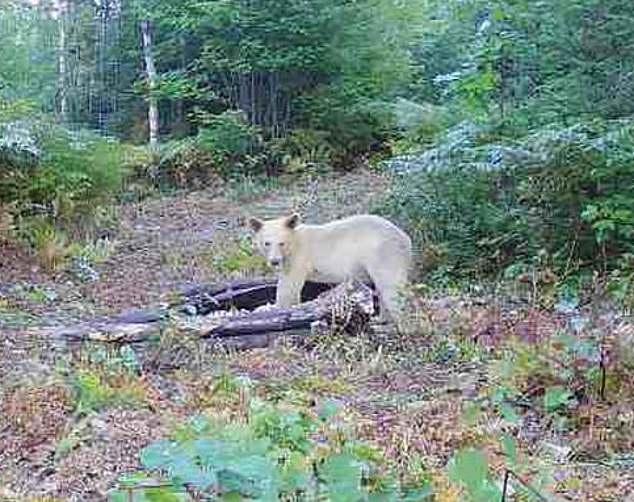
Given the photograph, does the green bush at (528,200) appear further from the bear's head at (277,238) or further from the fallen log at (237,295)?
the bear's head at (277,238)

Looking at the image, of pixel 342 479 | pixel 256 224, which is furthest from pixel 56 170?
pixel 342 479

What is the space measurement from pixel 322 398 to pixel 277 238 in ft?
8.86

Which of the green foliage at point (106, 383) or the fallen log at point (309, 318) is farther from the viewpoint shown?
the fallen log at point (309, 318)

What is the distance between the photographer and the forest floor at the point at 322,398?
402cm

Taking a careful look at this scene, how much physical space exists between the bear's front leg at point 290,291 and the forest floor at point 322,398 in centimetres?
92

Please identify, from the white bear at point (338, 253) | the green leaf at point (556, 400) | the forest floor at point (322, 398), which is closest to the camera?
the forest floor at point (322, 398)

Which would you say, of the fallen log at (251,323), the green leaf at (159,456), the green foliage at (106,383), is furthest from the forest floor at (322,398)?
the green leaf at (159,456)

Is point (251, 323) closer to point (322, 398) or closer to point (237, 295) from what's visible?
point (237, 295)

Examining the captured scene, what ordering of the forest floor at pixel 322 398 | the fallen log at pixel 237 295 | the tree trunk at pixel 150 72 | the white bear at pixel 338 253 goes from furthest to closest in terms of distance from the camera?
the tree trunk at pixel 150 72 → the fallen log at pixel 237 295 → the white bear at pixel 338 253 → the forest floor at pixel 322 398

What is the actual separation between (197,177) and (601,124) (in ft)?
34.5

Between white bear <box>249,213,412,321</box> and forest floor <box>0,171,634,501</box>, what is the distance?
14.6 inches

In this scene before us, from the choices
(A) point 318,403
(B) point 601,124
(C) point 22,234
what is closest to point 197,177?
(C) point 22,234

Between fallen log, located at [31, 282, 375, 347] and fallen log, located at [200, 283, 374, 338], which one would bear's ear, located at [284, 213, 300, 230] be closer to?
fallen log, located at [31, 282, 375, 347]

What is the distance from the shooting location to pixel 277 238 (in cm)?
766
